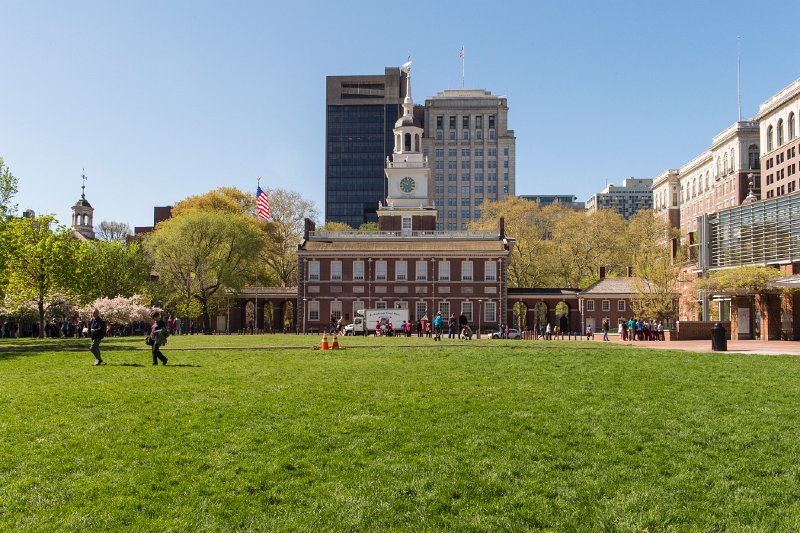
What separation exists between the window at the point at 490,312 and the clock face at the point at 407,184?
54.0 ft

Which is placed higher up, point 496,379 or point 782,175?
point 782,175

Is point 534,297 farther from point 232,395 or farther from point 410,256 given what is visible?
point 232,395

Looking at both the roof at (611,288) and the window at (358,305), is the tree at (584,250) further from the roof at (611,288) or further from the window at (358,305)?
the window at (358,305)

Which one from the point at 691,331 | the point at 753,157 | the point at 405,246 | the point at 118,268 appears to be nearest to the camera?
the point at 691,331

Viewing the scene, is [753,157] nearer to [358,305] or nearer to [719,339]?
[358,305]

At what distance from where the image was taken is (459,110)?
153625 mm

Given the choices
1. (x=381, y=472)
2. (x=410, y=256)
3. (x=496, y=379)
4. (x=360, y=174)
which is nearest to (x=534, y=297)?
(x=410, y=256)

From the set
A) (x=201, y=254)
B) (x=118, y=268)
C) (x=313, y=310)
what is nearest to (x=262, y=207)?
(x=201, y=254)

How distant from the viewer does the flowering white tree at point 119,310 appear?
Answer: 185 ft

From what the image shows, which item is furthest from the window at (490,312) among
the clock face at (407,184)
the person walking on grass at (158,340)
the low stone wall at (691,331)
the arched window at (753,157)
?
the arched window at (753,157)

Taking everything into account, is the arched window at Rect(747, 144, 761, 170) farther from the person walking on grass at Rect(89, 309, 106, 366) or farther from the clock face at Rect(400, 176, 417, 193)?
the person walking on grass at Rect(89, 309, 106, 366)

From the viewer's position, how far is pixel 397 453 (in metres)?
10.9

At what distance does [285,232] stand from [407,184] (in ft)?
56.4

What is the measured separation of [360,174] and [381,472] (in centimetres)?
14208
